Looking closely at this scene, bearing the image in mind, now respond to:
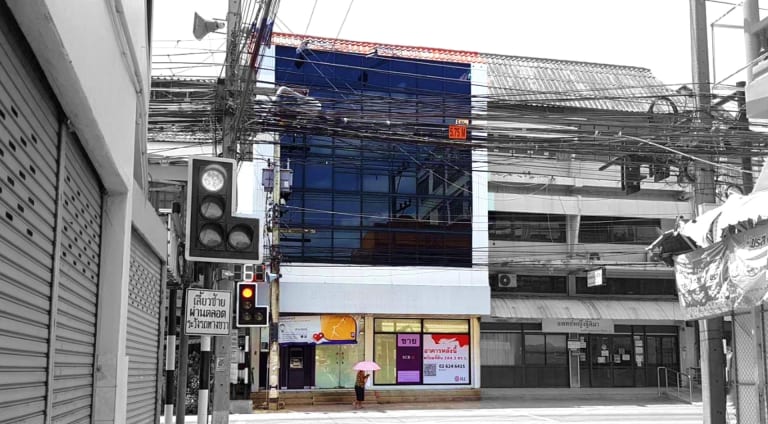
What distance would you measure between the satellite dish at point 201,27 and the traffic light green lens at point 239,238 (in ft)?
26.2

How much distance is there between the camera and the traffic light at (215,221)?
326 inches

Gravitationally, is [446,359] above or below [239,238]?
below

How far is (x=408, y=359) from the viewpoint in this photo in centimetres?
3297

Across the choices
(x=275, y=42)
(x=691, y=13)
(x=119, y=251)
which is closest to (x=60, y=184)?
(x=119, y=251)

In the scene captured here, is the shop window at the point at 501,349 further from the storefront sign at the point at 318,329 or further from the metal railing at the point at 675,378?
the storefront sign at the point at 318,329

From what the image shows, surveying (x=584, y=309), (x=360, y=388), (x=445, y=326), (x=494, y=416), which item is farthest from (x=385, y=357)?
(x=584, y=309)

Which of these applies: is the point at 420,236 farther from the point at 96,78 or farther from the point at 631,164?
the point at 96,78

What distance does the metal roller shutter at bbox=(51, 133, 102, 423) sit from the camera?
16.0ft

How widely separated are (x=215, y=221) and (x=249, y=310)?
5294mm

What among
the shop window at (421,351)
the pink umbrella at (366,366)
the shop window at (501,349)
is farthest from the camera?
the shop window at (501,349)

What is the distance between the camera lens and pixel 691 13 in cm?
1364

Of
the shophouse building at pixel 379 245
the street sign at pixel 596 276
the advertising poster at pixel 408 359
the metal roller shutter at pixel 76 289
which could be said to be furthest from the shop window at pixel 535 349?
the metal roller shutter at pixel 76 289

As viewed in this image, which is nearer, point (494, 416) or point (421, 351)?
point (494, 416)

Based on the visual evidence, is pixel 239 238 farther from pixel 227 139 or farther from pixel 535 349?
pixel 535 349
